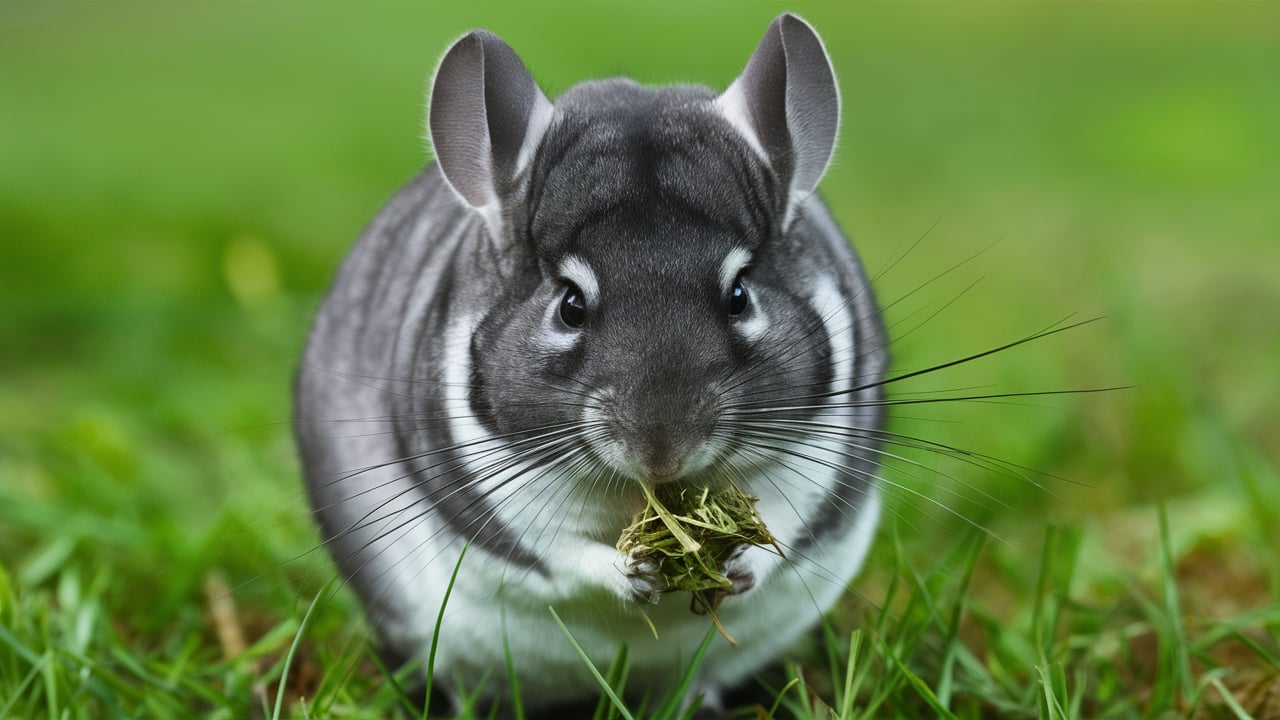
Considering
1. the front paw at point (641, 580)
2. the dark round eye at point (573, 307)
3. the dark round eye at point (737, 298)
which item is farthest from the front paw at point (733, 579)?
the dark round eye at point (573, 307)

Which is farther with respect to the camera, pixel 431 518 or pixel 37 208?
pixel 37 208

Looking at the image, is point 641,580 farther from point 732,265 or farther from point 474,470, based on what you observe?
point 732,265

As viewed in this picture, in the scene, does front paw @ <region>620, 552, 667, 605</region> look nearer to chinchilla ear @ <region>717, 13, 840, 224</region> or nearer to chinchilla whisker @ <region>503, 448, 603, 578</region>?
chinchilla whisker @ <region>503, 448, 603, 578</region>

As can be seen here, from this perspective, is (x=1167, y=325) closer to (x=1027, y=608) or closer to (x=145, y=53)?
(x=1027, y=608)

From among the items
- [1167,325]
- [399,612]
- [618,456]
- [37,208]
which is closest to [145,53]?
[37,208]

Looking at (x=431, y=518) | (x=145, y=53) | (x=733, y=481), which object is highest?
(x=145, y=53)

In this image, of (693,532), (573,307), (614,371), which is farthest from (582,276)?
(693,532)

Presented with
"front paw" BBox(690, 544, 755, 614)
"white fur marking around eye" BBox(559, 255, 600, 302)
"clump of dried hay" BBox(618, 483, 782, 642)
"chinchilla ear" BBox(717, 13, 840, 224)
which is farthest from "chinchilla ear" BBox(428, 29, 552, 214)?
"front paw" BBox(690, 544, 755, 614)
